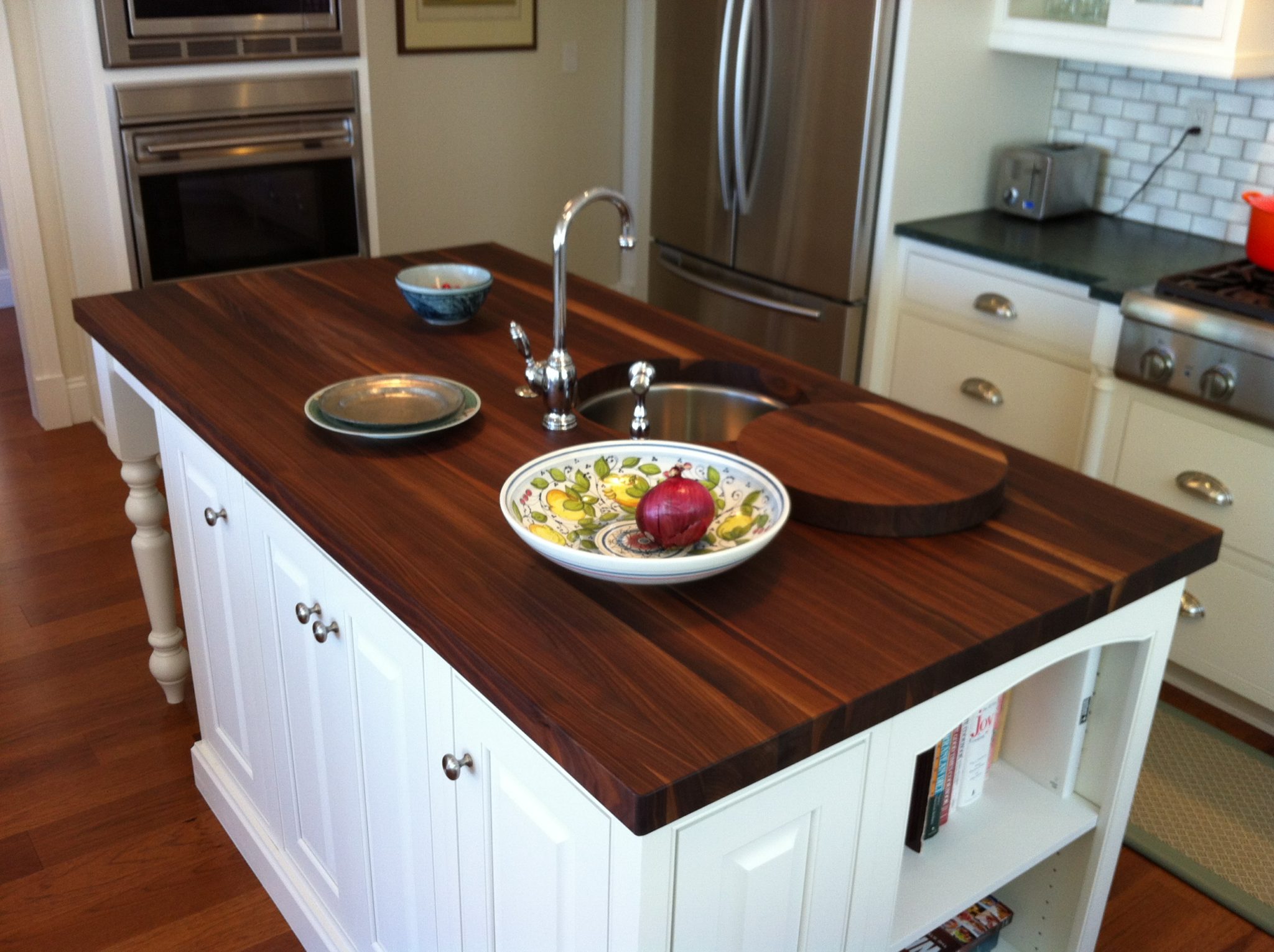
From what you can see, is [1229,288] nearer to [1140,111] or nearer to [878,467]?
[1140,111]

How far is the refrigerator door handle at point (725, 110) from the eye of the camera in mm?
3471

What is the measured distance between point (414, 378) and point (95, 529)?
2.03m

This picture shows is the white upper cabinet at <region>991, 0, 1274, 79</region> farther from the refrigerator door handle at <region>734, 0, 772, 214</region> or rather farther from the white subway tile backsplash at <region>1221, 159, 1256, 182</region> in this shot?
the refrigerator door handle at <region>734, 0, 772, 214</region>

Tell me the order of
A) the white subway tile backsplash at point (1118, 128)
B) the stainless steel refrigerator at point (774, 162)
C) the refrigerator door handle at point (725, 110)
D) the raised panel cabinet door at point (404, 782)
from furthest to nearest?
the refrigerator door handle at point (725, 110)
the white subway tile backsplash at point (1118, 128)
the stainless steel refrigerator at point (774, 162)
the raised panel cabinet door at point (404, 782)

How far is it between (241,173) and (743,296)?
4.98 feet

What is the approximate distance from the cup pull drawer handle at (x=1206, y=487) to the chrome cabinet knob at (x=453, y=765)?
191cm

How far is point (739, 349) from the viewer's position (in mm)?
2129

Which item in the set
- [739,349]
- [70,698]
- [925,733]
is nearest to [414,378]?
[739,349]

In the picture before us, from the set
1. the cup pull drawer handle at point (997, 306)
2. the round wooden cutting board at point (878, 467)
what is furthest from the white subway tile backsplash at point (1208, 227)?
the round wooden cutting board at point (878, 467)

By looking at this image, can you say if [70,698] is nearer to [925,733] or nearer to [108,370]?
[108,370]

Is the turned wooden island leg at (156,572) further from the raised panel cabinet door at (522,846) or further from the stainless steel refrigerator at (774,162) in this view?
the stainless steel refrigerator at (774,162)

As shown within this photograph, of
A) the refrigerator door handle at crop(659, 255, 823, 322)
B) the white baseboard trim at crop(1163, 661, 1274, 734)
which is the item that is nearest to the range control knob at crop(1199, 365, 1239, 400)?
the white baseboard trim at crop(1163, 661, 1274, 734)

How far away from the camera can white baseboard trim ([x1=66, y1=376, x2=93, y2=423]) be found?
163 inches

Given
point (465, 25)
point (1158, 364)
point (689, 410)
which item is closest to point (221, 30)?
point (465, 25)
